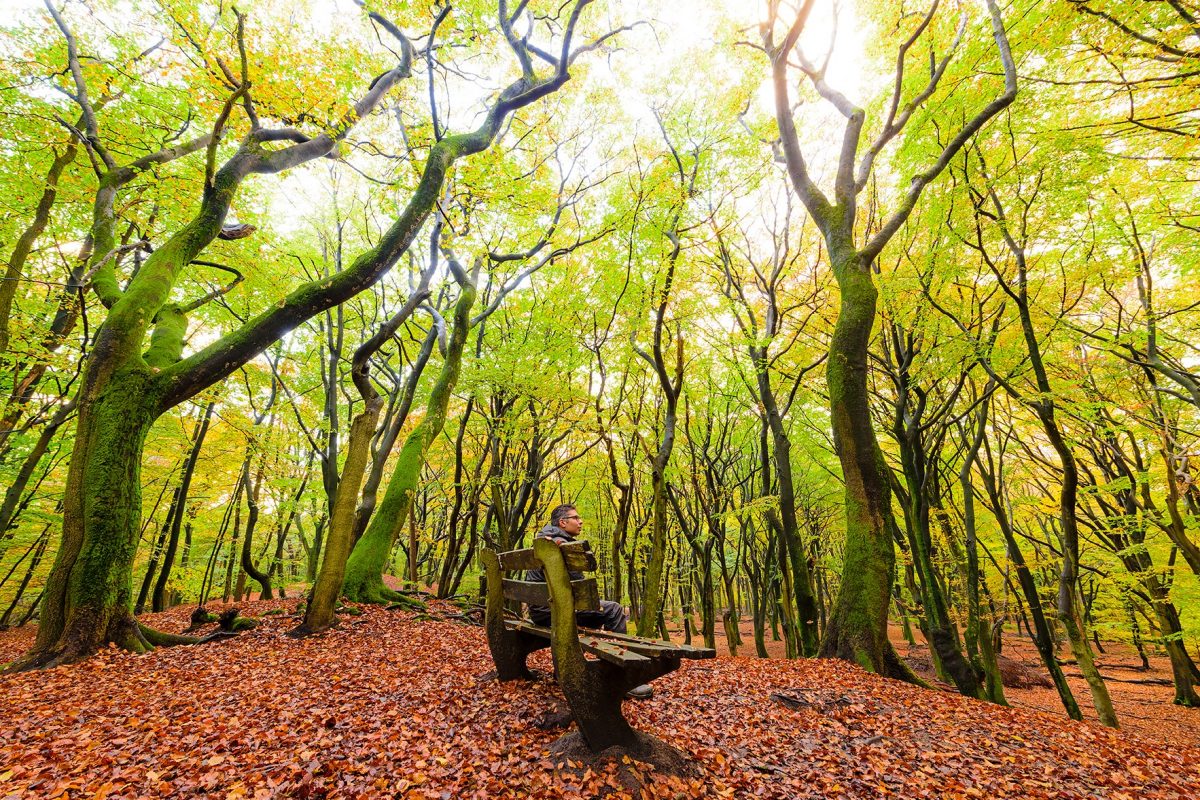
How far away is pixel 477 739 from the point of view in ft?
12.9

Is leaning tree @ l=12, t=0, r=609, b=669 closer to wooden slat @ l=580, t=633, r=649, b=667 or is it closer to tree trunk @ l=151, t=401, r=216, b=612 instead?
wooden slat @ l=580, t=633, r=649, b=667

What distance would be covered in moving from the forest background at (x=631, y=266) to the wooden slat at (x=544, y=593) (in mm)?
4211

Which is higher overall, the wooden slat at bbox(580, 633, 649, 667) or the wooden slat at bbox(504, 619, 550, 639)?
the wooden slat at bbox(580, 633, 649, 667)

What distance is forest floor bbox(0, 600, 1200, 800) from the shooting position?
3.21 m

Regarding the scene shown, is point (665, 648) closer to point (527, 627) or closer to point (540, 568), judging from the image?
point (540, 568)

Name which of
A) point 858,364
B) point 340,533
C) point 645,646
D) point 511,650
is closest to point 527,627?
point 511,650

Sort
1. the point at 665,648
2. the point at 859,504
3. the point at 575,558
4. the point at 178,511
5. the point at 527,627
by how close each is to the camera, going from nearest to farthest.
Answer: the point at 665,648
the point at 575,558
the point at 527,627
the point at 859,504
the point at 178,511

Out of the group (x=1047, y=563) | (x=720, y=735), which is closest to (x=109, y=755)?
(x=720, y=735)

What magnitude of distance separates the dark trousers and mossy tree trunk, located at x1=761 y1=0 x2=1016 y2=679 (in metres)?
3.94

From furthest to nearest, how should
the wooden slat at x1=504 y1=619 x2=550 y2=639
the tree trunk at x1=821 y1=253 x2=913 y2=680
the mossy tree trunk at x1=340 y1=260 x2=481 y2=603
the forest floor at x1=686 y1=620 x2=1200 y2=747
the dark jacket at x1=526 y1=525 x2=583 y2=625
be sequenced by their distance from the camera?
the forest floor at x1=686 y1=620 x2=1200 y2=747, the mossy tree trunk at x1=340 y1=260 x2=481 y2=603, the tree trunk at x1=821 y1=253 x2=913 y2=680, the dark jacket at x1=526 y1=525 x2=583 y2=625, the wooden slat at x1=504 y1=619 x2=550 y2=639

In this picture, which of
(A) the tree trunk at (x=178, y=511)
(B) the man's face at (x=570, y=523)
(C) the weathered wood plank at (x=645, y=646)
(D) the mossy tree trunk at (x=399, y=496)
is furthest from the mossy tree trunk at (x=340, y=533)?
(A) the tree trunk at (x=178, y=511)

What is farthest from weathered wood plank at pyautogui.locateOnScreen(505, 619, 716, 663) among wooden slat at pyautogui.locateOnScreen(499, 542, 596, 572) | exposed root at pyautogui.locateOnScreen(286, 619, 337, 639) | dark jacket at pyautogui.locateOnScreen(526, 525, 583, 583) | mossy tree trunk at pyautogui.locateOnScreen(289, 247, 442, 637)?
exposed root at pyautogui.locateOnScreen(286, 619, 337, 639)

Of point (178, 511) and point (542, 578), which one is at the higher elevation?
point (178, 511)

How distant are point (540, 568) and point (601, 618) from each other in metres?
1.31
